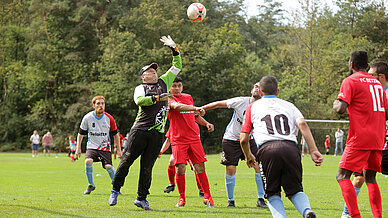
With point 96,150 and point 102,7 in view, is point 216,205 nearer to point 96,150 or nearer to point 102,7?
point 96,150

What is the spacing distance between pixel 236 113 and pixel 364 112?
267 cm

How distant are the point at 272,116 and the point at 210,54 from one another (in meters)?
38.7

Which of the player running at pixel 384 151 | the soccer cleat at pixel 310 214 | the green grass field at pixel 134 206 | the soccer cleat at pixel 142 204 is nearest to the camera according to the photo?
the soccer cleat at pixel 310 214

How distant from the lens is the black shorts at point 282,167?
480cm

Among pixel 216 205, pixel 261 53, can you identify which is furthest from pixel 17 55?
pixel 216 205

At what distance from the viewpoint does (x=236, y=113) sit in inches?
315

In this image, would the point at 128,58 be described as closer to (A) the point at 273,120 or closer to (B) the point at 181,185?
(B) the point at 181,185

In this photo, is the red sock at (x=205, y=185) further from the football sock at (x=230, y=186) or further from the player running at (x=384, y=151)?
the player running at (x=384, y=151)

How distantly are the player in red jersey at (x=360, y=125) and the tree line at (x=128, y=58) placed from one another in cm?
3538

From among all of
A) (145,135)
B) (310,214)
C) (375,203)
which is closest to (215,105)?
(145,135)

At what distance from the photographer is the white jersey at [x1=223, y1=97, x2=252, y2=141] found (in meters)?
7.62

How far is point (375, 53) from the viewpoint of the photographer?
4659 centimetres

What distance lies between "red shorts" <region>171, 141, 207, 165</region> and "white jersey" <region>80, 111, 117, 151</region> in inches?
109

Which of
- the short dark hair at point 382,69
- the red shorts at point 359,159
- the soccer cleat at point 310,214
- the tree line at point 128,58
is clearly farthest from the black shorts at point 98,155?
the tree line at point 128,58
